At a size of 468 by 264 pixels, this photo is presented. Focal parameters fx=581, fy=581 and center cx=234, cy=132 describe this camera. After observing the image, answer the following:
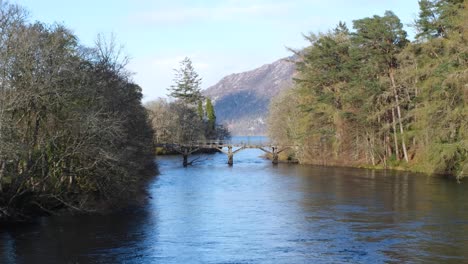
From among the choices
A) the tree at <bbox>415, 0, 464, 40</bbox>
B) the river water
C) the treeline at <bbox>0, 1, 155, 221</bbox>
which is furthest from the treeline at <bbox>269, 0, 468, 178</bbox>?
the treeline at <bbox>0, 1, 155, 221</bbox>

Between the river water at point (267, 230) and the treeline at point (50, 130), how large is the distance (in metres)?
1.44

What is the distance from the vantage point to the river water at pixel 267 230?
72.1ft

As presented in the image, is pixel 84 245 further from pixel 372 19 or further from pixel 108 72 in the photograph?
pixel 372 19

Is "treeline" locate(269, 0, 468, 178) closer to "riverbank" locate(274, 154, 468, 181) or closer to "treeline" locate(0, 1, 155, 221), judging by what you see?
"riverbank" locate(274, 154, 468, 181)

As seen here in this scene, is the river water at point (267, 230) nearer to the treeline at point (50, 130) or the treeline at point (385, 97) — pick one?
the treeline at point (50, 130)

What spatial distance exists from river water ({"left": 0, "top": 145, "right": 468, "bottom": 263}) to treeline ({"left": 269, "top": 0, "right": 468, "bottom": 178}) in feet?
25.6

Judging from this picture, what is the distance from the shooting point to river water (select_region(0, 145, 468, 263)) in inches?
865

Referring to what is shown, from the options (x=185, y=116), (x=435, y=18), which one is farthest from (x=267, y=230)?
(x=185, y=116)

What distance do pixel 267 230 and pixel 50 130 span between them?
457 inches

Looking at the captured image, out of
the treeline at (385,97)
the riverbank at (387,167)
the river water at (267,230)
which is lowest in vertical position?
the river water at (267,230)

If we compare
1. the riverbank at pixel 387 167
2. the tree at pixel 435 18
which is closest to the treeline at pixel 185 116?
the riverbank at pixel 387 167

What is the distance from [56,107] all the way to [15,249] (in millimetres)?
7778

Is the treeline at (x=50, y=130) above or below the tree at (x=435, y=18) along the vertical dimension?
below

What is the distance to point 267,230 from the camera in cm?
2762
